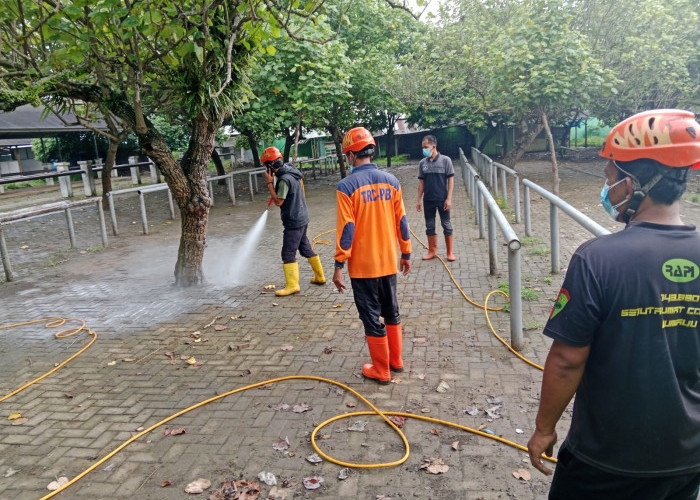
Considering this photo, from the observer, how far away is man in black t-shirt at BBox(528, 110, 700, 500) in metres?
1.87

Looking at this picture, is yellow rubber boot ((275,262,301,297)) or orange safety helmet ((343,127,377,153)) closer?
orange safety helmet ((343,127,377,153))

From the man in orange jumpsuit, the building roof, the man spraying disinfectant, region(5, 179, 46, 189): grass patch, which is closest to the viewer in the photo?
the man in orange jumpsuit

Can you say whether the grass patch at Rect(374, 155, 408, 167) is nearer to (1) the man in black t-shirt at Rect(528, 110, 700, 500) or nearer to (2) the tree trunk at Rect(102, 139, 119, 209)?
(2) the tree trunk at Rect(102, 139, 119, 209)

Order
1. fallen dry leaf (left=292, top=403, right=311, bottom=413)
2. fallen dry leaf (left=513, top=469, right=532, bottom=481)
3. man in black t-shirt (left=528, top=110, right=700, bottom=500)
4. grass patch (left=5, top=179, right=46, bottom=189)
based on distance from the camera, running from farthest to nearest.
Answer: grass patch (left=5, top=179, right=46, bottom=189) < fallen dry leaf (left=292, top=403, right=311, bottom=413) < fallen dry leaf (left=513, top=469, right=532, bottom=481) < man in black t-shirt (left=528, top=110, right=700, bottom=500)

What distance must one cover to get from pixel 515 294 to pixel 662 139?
3114 mm

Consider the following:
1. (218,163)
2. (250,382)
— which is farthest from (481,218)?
(218,163)

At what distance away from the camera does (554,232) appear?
6.95 m

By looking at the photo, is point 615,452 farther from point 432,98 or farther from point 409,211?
point 432,98

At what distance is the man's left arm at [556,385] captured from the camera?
79.1 inches

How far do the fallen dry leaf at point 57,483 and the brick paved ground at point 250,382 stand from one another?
0.04 metres

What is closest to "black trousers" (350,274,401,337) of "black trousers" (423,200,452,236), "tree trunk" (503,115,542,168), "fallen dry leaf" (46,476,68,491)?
"fallen dry leaf" (46,476,68,491)

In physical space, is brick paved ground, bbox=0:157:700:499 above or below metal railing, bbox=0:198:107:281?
below

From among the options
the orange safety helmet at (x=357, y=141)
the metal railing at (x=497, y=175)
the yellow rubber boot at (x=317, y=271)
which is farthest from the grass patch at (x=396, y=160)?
the orange safety helmet at (x=357, y=141)

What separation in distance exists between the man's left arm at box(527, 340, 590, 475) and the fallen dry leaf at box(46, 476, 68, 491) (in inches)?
116
